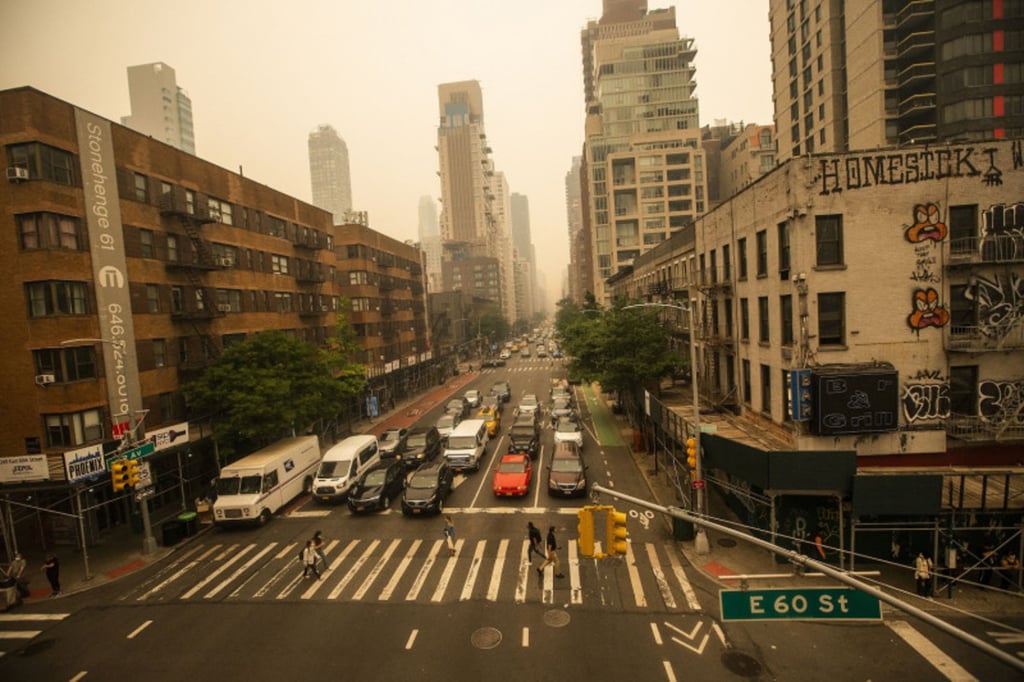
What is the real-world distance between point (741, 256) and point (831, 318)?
6073 millimetres

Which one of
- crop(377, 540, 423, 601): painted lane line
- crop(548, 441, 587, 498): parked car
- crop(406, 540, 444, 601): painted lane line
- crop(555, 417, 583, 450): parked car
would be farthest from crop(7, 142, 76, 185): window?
crop(555, 417, 583, 450): parked car

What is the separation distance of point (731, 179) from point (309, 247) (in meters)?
99.3

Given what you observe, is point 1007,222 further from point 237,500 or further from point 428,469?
point 237,500

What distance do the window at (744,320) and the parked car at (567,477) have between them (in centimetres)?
1006

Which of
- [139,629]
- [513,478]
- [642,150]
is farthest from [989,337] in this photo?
[642,150]

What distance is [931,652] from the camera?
1257 cm

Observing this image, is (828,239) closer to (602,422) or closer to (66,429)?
(602,422)

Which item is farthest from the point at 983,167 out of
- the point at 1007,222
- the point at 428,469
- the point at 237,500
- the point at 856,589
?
the point at 237,500

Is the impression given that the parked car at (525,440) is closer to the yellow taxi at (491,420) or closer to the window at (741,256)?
the yellow taxi at (491,420)

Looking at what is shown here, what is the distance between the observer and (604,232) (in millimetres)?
99062

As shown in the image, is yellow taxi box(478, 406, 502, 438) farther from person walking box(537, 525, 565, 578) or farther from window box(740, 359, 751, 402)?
person walking box(537, 525, 565, 578)

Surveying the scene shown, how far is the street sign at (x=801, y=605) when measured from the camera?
7.01 m

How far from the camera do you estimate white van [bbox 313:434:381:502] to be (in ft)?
83.5

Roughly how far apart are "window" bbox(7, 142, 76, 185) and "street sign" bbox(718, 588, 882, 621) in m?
29.0
